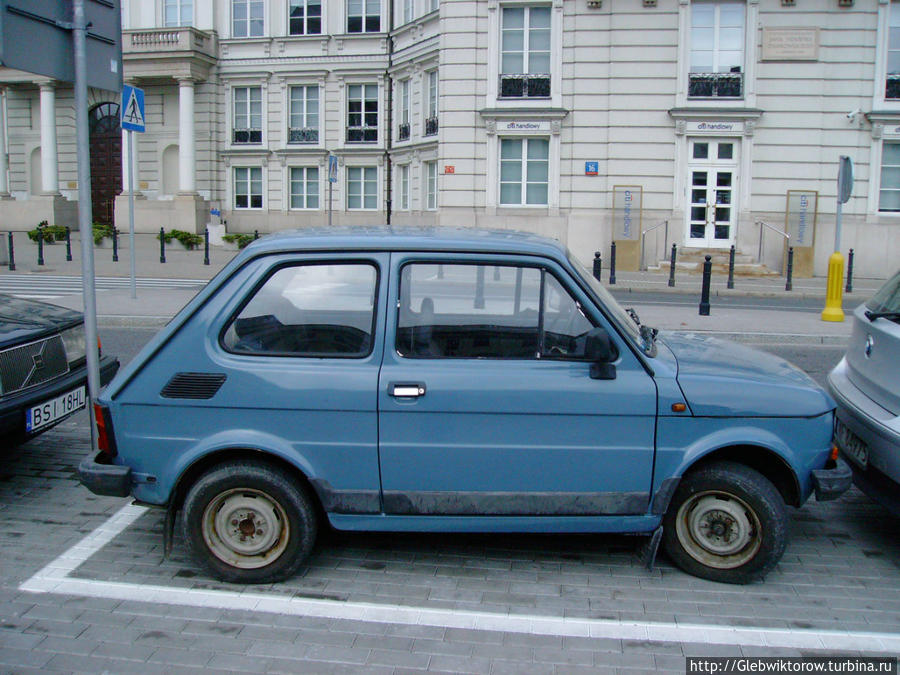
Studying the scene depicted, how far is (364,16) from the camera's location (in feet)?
119

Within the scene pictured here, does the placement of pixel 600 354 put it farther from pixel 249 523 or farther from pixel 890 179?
pixel 890 179

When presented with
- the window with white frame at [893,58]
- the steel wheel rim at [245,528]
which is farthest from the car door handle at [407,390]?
the window with white frame at [893,58]

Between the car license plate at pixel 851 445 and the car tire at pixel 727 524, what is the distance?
877 millimetres

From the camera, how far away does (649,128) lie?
25344 millimetres

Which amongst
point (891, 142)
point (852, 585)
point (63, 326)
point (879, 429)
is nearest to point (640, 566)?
point (852, 585)

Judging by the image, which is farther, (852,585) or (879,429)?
(879,429)

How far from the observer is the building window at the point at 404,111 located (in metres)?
34.4

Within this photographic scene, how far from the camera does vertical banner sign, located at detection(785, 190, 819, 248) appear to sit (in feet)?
80.6

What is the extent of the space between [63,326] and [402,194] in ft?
98.9

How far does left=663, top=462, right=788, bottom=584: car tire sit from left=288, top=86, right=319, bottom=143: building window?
3546cm

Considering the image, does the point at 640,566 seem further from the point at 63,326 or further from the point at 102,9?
the point at 102,9

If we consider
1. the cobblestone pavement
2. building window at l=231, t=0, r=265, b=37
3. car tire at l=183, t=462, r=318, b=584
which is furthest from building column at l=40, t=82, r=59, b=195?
car tire at l=183, t=462, r=318, b=584

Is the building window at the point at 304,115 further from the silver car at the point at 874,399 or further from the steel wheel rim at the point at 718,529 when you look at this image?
the steel wheel rim at the point at 718,529

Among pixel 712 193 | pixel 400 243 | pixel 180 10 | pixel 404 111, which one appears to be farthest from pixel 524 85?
pixel 400 243
